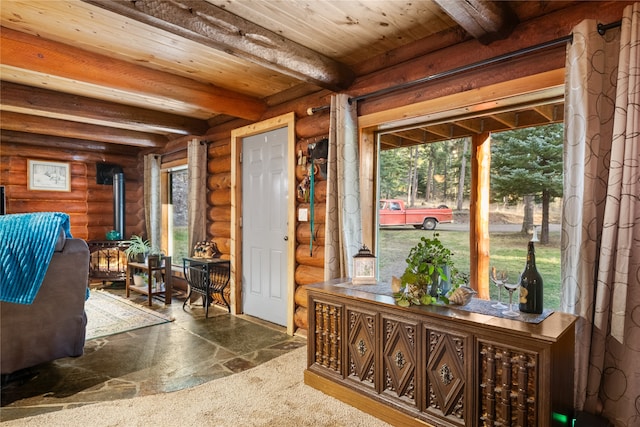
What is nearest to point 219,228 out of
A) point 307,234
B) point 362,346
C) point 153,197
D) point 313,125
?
point 307,234

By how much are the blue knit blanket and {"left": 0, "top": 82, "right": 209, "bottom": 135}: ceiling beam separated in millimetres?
1978

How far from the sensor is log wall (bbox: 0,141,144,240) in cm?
566

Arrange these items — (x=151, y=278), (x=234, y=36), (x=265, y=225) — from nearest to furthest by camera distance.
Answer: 1. (x=234, y=36)
2. (x=265, y=225)
3. (x=151, y=278)

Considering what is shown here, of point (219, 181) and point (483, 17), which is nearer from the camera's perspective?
point (483, 17)

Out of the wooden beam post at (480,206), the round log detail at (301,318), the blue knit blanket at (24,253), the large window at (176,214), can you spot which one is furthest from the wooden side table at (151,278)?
the wooden beam post at (480,206)

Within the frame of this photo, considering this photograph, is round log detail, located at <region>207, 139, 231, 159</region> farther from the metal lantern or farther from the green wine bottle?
the green wine bottle

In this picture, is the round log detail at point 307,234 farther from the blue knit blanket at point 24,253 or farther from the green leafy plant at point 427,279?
the blue knit blanket at point 24,253

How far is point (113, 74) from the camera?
10.1ft

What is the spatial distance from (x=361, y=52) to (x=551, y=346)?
2395 mm

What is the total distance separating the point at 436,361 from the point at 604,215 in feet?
3.70

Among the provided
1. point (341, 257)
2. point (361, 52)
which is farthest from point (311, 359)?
point (361, 52)

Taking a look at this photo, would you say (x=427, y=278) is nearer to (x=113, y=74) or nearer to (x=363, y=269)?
(x=363, y=269)

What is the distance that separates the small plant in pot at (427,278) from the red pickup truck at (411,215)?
4.20 ft

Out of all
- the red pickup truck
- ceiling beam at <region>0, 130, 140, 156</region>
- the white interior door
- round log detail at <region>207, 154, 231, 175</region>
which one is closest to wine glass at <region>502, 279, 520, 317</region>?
the red pickup truck
